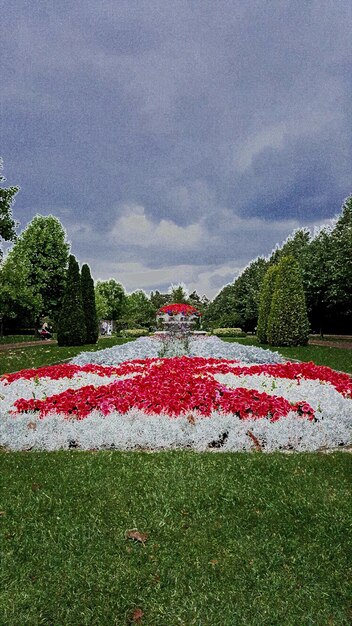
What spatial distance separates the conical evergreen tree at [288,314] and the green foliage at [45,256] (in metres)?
17.6

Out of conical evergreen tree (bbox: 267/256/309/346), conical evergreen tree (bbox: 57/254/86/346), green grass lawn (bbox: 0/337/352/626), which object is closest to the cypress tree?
conical evergreen tree (bbox: 267/256/309/346)

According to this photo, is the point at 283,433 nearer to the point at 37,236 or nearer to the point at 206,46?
the point at 206,46

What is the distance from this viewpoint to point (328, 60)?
7.41 m

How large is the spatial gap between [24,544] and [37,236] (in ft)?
99.9

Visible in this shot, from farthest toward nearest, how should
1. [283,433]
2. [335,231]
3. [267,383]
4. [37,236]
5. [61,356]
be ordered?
[37,236] < [335,231] < [61,356] < [267,383] < [283,433]

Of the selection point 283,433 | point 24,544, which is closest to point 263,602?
point 24,544

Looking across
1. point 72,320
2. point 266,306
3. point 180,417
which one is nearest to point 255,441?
point 180,417

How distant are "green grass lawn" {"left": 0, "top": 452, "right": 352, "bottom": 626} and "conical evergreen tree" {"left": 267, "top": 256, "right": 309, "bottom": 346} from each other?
47.5 feet

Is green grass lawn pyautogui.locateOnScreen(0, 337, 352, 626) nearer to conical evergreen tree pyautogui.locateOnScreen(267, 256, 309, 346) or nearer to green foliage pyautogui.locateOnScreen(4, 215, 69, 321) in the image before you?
conical evergreen tree pyautogui.locateOnScreen(267, 256, 309, 346)

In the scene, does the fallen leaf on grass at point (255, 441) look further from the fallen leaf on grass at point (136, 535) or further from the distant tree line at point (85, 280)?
the distant tree line at point (85, 280)

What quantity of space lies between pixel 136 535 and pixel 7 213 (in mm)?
19995

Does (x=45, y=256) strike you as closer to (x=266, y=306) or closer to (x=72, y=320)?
(x=72, y=320)

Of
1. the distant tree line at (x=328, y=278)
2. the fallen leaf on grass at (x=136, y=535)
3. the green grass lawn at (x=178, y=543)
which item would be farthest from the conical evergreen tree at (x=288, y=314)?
the fallen leaf on grass at (x=136, y=535)

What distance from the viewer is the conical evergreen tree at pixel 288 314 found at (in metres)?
17.6
